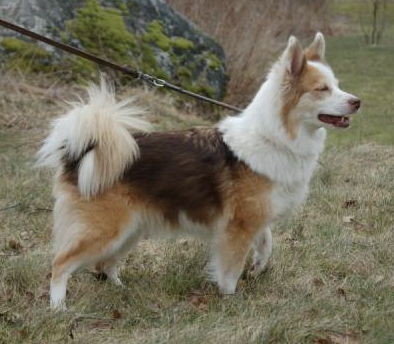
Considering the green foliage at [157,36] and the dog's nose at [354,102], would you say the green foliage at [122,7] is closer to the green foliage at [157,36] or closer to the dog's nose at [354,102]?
the green foliage at [157,36]

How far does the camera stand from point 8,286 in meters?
4.22

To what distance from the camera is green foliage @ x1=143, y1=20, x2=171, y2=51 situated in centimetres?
1107

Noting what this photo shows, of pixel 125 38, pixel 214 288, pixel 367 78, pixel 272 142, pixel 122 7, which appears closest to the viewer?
pixel 272 142

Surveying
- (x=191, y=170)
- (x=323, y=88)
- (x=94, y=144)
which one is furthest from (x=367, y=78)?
(x=94, y=144)

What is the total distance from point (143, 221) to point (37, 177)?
296 centimetres

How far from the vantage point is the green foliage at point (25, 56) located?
32.2ft

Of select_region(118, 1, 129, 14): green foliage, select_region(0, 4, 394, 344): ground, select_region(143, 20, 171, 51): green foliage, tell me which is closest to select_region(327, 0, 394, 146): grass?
select_region(143, 20, 171, 51): green foliage

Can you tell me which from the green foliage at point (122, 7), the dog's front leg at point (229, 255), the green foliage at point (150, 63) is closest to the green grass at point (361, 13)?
the green foliage at point (122, 7)

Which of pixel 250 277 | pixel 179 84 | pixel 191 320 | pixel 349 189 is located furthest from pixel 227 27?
pixel 191 320

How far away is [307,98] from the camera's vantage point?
4188 mm

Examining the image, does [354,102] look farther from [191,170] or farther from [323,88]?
[191,170]

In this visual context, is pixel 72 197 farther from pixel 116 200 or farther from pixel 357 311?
pixel 357 311

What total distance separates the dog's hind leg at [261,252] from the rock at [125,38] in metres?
6.18

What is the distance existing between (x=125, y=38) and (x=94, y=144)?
700 centimetres
